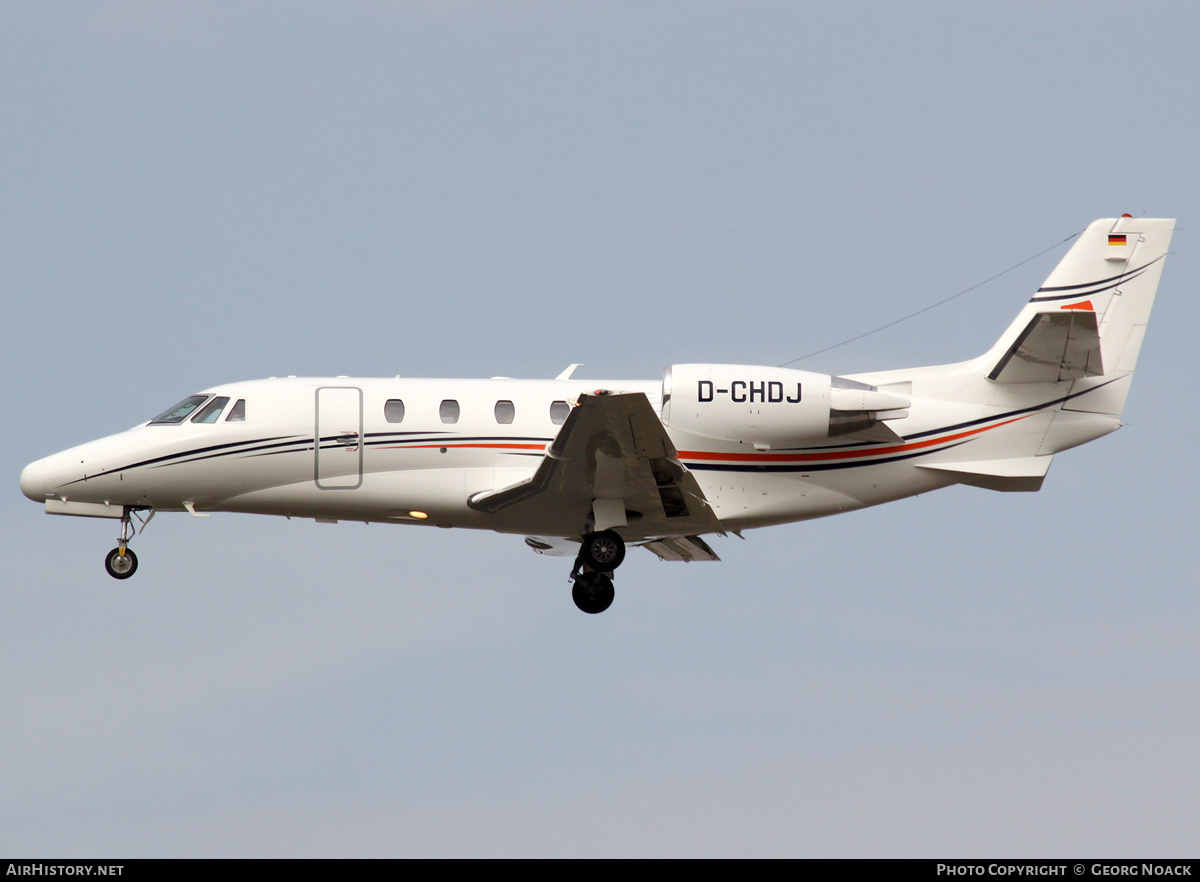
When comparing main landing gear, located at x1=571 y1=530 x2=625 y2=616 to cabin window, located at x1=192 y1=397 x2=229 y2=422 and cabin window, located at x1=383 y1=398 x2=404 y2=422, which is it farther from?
cabin window, located at x1=192 y1=397 x2=229 y2=422

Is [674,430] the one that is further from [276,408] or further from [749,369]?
[276,408]

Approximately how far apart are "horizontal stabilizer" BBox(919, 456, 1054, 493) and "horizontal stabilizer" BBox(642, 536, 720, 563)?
3969mm

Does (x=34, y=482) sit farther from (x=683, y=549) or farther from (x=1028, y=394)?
(x=1028, y=394)

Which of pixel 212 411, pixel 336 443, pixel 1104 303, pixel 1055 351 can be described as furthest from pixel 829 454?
pixel 212 411

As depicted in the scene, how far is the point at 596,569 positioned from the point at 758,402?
326 centimetres

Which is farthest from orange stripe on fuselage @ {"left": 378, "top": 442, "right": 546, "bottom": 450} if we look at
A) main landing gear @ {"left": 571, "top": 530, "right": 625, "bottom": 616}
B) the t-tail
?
the t-tail

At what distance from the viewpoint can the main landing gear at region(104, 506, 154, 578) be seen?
1927cm

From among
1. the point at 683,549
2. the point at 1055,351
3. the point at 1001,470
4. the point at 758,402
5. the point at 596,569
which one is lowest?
the point at 596,569

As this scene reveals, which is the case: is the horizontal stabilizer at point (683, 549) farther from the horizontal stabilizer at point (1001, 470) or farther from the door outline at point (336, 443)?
the door outline at point (336, 443)

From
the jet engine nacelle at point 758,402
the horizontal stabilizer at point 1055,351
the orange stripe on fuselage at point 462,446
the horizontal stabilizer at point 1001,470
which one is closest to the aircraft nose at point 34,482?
the orange stripe on fuselage at point 462,446

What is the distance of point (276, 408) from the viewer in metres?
18.7

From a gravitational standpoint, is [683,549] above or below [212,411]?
below

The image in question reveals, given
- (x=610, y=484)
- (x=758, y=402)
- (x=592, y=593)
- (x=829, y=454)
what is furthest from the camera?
(x=592, y=593)

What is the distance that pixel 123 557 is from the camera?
19297 mm
